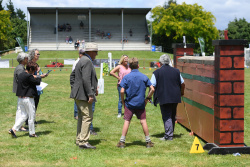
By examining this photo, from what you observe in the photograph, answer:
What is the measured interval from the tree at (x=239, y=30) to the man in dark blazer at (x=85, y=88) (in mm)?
84051

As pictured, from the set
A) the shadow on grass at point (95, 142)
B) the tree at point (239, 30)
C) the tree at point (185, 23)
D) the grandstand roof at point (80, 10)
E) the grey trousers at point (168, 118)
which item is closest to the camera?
the shadow on grass at point (95, 142)

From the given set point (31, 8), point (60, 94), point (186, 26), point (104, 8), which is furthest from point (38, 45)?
point (60, 94)

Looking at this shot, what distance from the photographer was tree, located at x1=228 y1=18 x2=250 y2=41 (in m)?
87.2

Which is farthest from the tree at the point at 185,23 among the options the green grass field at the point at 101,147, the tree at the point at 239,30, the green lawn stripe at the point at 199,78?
the green lawn stripe at the point at 199,78

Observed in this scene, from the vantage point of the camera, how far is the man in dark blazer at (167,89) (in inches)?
280

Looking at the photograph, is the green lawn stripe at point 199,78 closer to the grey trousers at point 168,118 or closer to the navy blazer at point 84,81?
the grey trousers at point 168,118

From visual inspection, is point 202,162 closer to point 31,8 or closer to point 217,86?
point 217,86

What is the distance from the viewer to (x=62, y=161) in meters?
5.71

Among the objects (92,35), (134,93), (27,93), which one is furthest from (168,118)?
(92,35)

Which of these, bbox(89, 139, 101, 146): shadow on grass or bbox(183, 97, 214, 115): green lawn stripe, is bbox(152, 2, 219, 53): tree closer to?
bbox(183, 97, 214, 115): green lawn stripe

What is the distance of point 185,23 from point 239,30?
92.6 ft

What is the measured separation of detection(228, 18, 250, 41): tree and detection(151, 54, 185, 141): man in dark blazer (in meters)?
82.9

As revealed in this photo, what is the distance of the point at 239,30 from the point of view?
8900 cm

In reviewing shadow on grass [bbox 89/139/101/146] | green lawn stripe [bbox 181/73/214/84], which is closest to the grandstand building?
green lawn stripe [bbox 181/73/214/84]
